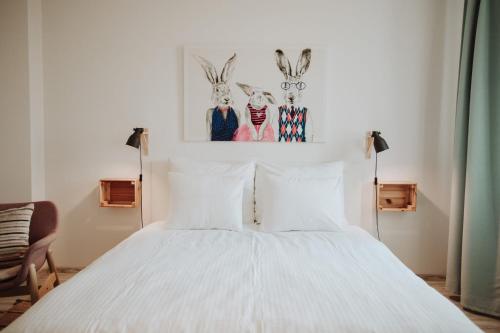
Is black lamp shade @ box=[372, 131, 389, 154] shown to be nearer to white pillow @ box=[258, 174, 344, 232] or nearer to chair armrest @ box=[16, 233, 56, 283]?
white pillow @ box=[258, 174, 344, 232]

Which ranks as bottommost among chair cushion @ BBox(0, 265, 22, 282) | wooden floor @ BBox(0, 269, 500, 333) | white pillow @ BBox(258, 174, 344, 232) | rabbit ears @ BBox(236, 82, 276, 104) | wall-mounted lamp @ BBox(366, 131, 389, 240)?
wooden floor @ BBox(0, 269, 500, 333)

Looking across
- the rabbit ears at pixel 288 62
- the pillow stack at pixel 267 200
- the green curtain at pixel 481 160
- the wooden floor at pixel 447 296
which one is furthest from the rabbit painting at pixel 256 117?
the wooden floor at pixel 447 296

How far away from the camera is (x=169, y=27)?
100 inches

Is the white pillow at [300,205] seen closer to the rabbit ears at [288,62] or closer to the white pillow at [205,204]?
the white pillow at [205,204]

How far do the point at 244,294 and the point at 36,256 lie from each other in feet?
5.25

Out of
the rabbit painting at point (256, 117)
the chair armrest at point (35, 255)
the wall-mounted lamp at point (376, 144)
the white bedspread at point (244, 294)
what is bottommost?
the chair armrest at point (35, 255)

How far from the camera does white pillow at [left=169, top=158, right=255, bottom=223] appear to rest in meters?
2.30

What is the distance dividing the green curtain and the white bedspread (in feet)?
3.22

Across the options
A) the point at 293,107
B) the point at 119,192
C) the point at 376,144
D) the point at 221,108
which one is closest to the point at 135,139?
the point at 119,192

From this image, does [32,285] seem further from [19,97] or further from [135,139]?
[19,97]

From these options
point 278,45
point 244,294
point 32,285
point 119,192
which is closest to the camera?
point 244,294

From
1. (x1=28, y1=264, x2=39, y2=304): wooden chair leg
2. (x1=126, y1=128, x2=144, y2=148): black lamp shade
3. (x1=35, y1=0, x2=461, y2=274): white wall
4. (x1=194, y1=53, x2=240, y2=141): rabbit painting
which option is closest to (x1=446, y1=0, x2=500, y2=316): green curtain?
(x1=35, y1=0, x2=461, y2=274): white wall

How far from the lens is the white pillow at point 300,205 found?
206 cm

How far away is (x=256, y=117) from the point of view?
2.56 m
